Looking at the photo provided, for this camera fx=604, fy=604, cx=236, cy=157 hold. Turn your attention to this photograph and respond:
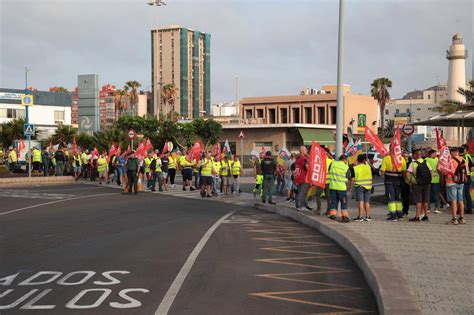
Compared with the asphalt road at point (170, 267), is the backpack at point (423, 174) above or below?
above

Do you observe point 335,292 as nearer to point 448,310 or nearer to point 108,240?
point 448,310

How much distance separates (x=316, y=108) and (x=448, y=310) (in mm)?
76732

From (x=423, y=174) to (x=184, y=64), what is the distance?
576 ft

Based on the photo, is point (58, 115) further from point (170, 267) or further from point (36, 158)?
point (170, 267)

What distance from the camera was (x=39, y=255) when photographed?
32.4 feet

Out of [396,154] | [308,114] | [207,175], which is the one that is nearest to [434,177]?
[396,154]

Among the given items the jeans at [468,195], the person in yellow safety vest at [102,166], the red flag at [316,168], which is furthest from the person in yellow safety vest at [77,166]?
the jeans at [468,195]

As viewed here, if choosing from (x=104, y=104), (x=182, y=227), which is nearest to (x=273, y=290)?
(x=182, y=227)

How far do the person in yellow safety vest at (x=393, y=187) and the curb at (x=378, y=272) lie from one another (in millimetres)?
1600

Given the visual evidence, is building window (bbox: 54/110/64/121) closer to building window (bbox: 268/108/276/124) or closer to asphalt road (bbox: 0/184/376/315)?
building window (bbox: 268/108/276/124)

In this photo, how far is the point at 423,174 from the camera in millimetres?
13844

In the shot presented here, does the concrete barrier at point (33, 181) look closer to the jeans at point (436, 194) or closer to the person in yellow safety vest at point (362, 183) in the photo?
the person in yellow safety vest at point (362, 183)

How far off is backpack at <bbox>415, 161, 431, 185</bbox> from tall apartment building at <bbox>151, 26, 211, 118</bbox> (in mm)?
164984

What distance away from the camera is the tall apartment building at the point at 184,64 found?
182750 millimetres
